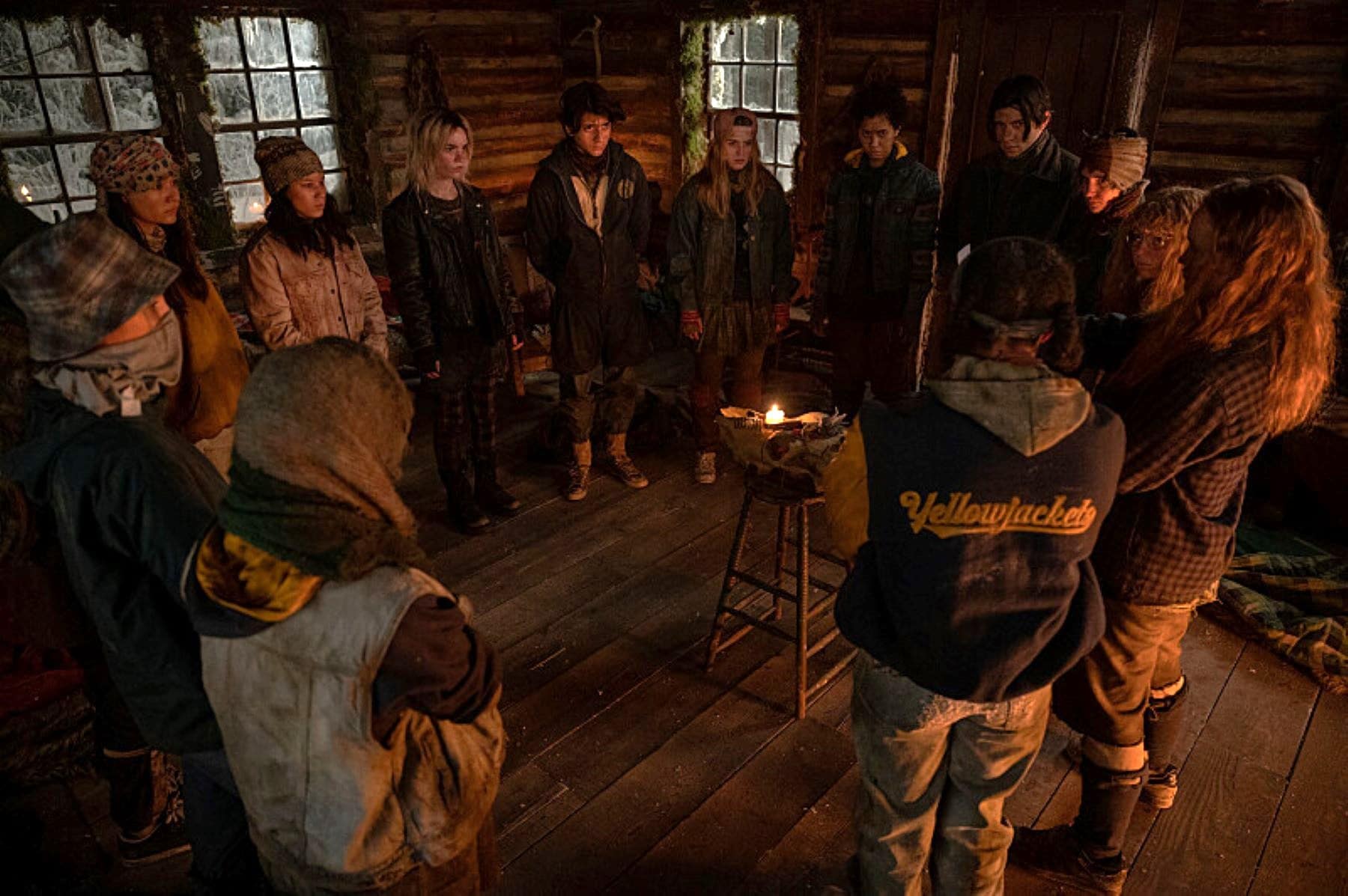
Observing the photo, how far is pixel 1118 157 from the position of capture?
4.21 m

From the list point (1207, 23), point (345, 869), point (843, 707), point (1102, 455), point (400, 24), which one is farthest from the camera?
point (400, 24)

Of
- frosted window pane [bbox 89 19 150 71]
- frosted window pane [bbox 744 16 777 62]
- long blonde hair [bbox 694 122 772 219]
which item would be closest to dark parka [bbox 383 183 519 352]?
long blonde hair [bbox 694 122 772 219]

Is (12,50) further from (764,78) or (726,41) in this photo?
(764,78)

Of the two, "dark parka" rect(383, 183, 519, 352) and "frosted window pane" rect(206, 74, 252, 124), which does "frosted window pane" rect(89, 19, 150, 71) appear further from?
"dark parka" rect(383, 183, 519, 352)

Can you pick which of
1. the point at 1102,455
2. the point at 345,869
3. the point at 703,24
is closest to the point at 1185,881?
the point at 1102,455

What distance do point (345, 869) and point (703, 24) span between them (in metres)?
7.91

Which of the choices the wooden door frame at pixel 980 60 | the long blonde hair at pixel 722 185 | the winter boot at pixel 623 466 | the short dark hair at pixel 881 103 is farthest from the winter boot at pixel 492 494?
the wooden door frame at pixel 980 60

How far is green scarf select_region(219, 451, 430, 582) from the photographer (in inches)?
58.1

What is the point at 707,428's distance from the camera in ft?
18.6

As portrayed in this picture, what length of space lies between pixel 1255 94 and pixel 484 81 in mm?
6506

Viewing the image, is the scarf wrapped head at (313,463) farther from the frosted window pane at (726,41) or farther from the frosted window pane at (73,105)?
the frosted window pane at (726,41)

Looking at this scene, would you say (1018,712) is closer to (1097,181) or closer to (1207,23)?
(1097,181)

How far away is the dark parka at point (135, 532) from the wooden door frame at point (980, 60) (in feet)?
20.4

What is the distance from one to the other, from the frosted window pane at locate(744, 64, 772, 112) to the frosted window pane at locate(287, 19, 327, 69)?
3.82m
